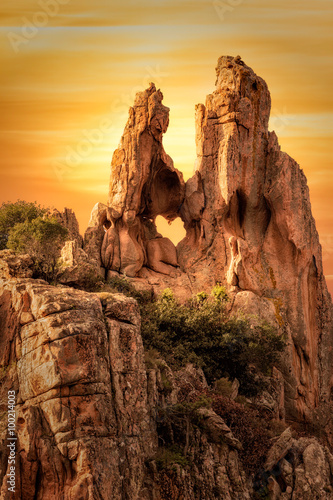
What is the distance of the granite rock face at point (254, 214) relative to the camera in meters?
51.8

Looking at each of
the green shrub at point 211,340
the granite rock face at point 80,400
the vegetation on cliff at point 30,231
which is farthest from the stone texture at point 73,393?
the vegetation on cliff at point 30,231

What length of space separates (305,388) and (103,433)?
24605 millimetres

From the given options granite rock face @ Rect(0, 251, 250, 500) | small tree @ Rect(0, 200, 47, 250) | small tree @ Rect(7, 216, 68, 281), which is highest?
small tree @ Rect(0, 200, 47, 250)

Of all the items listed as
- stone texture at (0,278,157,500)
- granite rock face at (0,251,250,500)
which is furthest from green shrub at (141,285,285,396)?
stone texture at (0,278,157,500)

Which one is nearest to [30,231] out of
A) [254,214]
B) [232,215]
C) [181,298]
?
[181,298]

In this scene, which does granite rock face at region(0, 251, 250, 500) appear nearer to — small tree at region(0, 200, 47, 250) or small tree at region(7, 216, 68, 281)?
small tree at region(7, 216, 68, 281)

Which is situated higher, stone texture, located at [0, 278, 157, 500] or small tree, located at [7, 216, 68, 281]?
small tree, located at [7, 216, 68, 281]

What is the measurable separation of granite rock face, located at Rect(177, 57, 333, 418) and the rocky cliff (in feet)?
0.30

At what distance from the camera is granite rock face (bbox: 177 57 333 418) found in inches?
2041

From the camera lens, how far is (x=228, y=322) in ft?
149

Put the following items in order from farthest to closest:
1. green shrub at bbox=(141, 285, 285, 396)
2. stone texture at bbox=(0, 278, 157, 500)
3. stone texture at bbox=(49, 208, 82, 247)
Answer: stone texture at bbox=(49, 208, 82, 247)
green shrub at bbox=(141, 285, 285, 396)
stone texture at bbox=(0, 278, 157, 500)

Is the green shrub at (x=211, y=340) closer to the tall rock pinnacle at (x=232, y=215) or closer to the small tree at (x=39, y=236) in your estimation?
the tall rock pinnacle at (x=232, y=215)

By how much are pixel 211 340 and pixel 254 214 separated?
459 inches

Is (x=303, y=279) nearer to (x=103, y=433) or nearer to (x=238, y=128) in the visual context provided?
(x=238, y=128)
